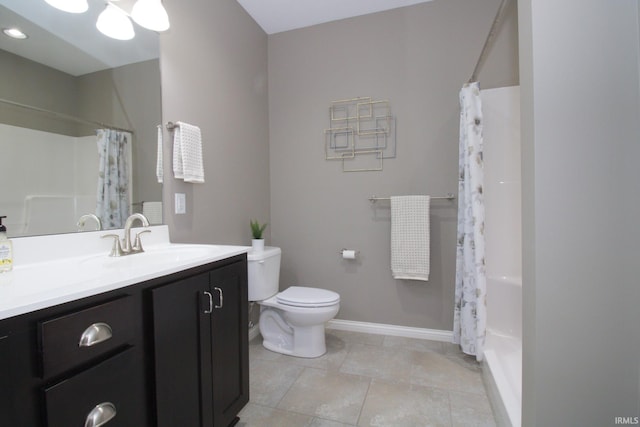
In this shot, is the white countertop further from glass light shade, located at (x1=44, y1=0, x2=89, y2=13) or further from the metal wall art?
the metal wall art

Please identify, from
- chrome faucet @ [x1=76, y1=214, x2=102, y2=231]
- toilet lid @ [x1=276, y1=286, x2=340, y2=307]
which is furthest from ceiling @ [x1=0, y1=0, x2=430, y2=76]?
toilet lid @ [x1=276, y1=286, x2=340, y2=307]

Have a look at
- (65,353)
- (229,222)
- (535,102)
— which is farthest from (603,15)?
(229,222)

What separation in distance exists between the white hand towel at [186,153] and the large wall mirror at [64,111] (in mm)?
131

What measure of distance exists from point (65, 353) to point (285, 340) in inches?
65.4

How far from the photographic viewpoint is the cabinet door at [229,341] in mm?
1207

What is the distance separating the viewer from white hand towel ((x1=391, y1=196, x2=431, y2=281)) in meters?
2.21

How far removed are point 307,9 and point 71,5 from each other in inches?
64.7

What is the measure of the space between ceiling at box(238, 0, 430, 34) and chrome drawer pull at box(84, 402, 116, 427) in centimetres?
258

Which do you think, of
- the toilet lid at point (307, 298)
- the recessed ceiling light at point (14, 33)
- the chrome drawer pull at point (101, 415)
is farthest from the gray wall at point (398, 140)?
the chrome drawer pull at point (101, 415)

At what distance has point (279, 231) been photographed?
2723 millimetres

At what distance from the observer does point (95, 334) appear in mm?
753

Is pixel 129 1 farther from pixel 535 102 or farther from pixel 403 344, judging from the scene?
pixel 403 344

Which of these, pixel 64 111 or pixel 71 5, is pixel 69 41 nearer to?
pixel 71 5

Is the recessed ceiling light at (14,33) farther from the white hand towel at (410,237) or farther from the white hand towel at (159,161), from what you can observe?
the white hand towel at (410,237)
